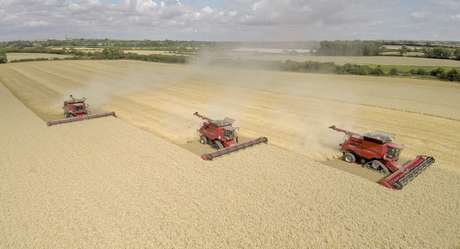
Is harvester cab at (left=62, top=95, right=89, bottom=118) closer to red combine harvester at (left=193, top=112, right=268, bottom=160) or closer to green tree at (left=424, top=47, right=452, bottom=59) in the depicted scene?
red combine harvester at (left=193, top=112, right=268, bottom=160)

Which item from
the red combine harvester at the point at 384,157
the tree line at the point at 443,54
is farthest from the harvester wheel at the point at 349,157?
the tree line at the point at 443,54

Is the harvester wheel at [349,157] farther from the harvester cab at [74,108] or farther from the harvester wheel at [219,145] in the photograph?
the harvester cab at [74,108]

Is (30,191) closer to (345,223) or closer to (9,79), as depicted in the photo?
(345,223)

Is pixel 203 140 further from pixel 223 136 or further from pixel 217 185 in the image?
pixel 217 185

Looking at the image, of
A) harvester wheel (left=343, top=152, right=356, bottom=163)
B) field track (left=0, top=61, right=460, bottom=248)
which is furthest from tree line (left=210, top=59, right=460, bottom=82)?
harvester wheel (left=343, top=152, right=356, bottom=163)

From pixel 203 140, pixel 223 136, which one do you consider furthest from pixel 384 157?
pixel 203 140

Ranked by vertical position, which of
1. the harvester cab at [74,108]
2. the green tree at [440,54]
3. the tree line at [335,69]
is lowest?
the harvester cab at [74,108]
